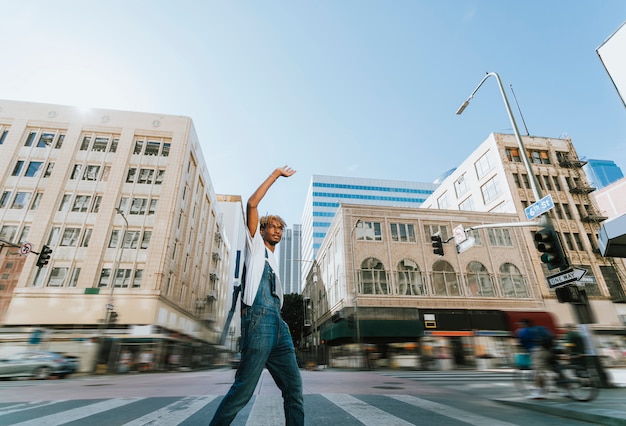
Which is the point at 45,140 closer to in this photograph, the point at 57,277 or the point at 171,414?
the point at 57,277

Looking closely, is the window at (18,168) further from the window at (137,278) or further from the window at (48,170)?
the window at (137,278)

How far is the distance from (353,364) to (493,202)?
20302mm

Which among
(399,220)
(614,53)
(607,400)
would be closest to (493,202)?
(399,220)

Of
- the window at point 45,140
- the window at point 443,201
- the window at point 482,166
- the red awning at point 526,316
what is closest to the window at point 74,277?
the window at point 45,140

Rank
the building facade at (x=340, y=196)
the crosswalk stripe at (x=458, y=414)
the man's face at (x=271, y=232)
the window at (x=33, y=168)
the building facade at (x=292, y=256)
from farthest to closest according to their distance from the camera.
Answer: the building facade at (x=292, y=256) → the building facade at (x=340, y=196) → the window at (x=33, y=168) → the crosswalk stripe at (x=458, y=414) → the man's face at (x=271, y=232)

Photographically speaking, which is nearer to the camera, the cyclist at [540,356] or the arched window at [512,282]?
the cyclist at [540,356]

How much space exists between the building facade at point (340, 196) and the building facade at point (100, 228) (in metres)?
37.4

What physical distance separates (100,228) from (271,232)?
2705 centimetres

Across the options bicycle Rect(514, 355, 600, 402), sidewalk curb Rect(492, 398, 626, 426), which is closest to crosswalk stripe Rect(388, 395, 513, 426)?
sidewalk curb Rect(492, 398, 626, 426)

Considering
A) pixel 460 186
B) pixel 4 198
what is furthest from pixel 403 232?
pixel 4 198

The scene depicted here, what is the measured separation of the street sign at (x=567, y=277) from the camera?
664 centimetres

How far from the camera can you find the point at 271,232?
296cm

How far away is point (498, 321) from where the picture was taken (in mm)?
23922

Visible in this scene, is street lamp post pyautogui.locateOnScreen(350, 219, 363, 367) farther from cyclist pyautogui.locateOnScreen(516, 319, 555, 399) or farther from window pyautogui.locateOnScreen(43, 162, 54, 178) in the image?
window pyautogui.locateOnScreen(43, 162, 54, 178)
